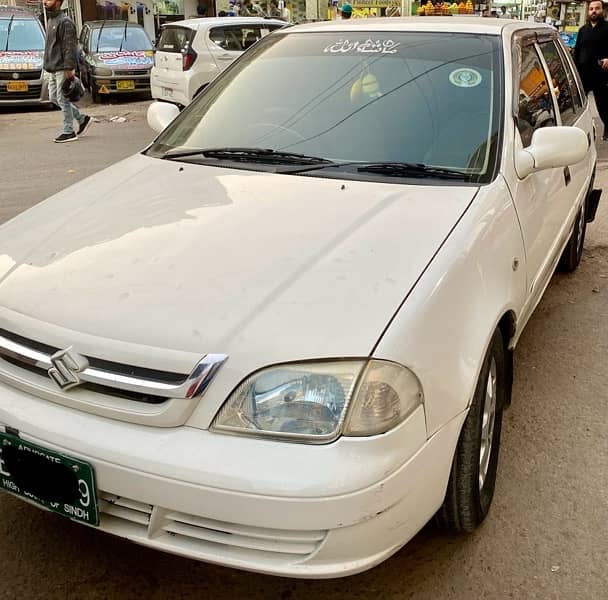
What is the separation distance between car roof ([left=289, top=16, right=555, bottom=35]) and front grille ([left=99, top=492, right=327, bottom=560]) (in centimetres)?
238

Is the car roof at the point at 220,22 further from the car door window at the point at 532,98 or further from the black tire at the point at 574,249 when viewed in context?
the car door window at the point at 532,98

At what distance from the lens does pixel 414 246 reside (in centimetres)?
229

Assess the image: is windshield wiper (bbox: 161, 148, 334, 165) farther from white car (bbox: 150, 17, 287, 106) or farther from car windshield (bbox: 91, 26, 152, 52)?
car windshield (bbox: 91, 26, 152, 52)

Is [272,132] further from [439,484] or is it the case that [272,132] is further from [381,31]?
[439,484]

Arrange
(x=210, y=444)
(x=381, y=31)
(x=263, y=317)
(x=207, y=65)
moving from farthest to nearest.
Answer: (x=207, y=65)
(x=381, y=31)
(x=263, y=317)
(x=210, y=444)

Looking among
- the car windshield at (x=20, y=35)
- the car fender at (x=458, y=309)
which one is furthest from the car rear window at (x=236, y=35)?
the car fender at (x=458, y=309)

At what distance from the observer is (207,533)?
190 cm

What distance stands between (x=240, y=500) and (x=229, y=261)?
75 centimetres

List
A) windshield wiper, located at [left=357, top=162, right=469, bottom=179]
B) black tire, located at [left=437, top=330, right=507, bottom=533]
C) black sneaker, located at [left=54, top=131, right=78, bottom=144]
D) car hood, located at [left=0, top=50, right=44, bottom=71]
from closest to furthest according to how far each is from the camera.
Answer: black tire, located at [left=437, top=330, right=507, bottom=533] → windshield wiper, located at [left=357, top=162, right=469, bottom=179] → black sneaker, located at [left=54, top=131, right=78, bottom=144] → car hood, located at [left=0, top=50, right=44, bottom=71]

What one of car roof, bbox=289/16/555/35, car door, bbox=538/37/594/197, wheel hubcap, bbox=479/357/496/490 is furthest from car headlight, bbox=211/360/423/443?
car door, bbox=538/37/594/197

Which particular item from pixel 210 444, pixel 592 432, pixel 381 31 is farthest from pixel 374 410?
pixel 381 31

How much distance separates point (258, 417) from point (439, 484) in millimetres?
546

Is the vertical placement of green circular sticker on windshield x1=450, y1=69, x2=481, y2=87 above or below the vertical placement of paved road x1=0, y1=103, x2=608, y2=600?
above

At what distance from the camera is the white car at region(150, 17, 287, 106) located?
1202 cm
